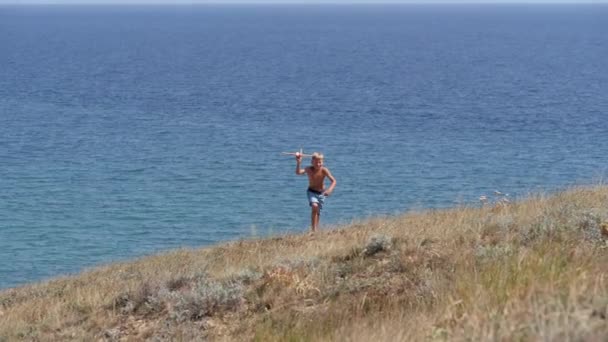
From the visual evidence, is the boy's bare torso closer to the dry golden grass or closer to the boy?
the boy

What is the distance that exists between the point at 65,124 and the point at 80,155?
372 inches

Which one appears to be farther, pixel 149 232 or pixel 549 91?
pixel 549 91

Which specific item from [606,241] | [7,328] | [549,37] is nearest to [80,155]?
[7,328]

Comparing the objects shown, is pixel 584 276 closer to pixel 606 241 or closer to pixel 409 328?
pixel 409 328

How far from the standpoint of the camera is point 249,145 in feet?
140

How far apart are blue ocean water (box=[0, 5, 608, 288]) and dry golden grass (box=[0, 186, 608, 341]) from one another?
1105 cm

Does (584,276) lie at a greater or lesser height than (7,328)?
greater

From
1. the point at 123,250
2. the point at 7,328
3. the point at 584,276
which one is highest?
the point at 584,276

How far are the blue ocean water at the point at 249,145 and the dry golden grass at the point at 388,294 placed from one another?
Result: 36.2 feet

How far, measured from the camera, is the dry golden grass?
5.71 metres

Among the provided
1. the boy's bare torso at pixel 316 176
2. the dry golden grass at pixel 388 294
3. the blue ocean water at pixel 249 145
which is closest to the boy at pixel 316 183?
the boy's bare torso at pixel 316 176

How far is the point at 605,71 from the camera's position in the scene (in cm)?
8219

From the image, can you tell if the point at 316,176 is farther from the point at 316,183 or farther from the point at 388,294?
the point at 388,294

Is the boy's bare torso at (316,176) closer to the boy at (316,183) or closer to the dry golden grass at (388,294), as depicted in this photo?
the boy at (316,183)
